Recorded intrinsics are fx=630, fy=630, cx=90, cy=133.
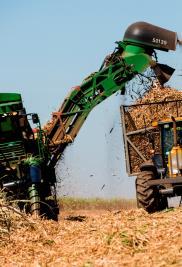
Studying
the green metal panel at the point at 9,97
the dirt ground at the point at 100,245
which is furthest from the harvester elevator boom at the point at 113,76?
the dirt ground at the point at 100,245

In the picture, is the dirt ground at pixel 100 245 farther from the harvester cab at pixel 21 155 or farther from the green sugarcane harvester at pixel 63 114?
the green sugarcane harvester at pixel 63 114

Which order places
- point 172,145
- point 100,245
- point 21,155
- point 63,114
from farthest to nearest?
point 63,114 < point 21,155 < point 172,145 < point 100,245

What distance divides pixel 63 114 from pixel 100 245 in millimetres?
9276

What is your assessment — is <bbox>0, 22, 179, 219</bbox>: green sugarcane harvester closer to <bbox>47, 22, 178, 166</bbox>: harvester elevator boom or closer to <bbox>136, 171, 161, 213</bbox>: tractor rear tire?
<bbox>47, 22, 178, 166</bbox>: harvester elevator boom

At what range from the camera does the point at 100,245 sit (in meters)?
8.15

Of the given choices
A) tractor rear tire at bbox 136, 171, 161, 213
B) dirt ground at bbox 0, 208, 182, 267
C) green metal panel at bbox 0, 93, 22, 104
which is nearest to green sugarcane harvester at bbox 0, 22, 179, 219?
green metal panel at bbox 0, 93, 22, 104

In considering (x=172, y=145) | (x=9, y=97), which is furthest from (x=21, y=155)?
(x=172, y=145)

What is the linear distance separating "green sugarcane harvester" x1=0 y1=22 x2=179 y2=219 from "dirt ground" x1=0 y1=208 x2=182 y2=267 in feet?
17.7

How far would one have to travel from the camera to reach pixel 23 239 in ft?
31.4

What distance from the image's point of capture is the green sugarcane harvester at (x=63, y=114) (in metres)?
15.7

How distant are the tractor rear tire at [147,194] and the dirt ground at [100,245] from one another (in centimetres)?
331

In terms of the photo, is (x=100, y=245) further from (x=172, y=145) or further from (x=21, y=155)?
(x=21, y=155)

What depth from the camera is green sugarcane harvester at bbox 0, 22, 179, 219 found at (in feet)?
51.6

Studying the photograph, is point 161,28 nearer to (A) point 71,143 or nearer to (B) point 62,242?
(A) point 71,143
